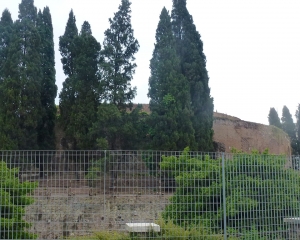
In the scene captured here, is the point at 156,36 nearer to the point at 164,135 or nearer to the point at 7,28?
the point at 164,135

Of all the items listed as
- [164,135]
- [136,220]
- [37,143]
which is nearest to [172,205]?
[136,220]

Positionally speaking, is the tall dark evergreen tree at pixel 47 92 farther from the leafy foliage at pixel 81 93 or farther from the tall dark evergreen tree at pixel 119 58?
the tall dark evergreen tree at pixel 119 58

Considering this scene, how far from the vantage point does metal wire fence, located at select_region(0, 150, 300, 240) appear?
6.90m

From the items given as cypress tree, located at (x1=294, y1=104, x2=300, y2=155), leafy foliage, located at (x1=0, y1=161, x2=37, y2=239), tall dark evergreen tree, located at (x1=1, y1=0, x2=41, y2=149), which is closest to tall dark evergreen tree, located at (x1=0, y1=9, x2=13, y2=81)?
tall dark evergreen tree, located at (x1=1, y1=0, x2=41, y2=149)

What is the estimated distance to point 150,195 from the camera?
7152mm

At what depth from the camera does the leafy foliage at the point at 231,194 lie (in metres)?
7.09

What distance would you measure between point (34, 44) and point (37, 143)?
16.4 feet

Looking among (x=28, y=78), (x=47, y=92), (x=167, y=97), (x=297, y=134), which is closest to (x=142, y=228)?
(x=167, y=97)

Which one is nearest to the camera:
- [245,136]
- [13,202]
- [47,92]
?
[13,202]

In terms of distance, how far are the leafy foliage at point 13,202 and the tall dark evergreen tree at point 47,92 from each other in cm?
1320

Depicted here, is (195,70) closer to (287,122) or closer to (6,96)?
(6,96)

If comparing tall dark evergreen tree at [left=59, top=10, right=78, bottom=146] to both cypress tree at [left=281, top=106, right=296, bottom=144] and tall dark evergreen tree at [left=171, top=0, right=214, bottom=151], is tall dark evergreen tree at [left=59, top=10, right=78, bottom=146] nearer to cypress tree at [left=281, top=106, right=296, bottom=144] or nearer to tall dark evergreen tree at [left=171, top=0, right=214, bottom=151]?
tall dark evergreen tree at [left=171, top=0, right=214, bottom=151]

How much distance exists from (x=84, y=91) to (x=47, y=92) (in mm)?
2266

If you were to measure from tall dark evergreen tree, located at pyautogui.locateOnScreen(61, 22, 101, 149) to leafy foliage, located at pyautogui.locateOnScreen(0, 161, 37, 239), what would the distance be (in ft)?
38.6
